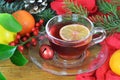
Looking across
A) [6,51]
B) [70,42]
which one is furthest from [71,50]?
[6,51]

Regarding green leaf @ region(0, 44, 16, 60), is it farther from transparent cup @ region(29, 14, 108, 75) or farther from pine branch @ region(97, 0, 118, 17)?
pine branch @ region(97, 0, 118, 17)

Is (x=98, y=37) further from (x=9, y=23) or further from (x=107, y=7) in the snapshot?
(x=9, y=23)

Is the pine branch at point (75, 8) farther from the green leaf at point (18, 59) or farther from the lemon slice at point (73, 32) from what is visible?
the green leaf at point (18, 59)

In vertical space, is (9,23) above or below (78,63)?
above

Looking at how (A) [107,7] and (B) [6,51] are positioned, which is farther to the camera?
(A) [107,7]

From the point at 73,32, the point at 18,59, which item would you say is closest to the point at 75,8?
the point at 73,32
